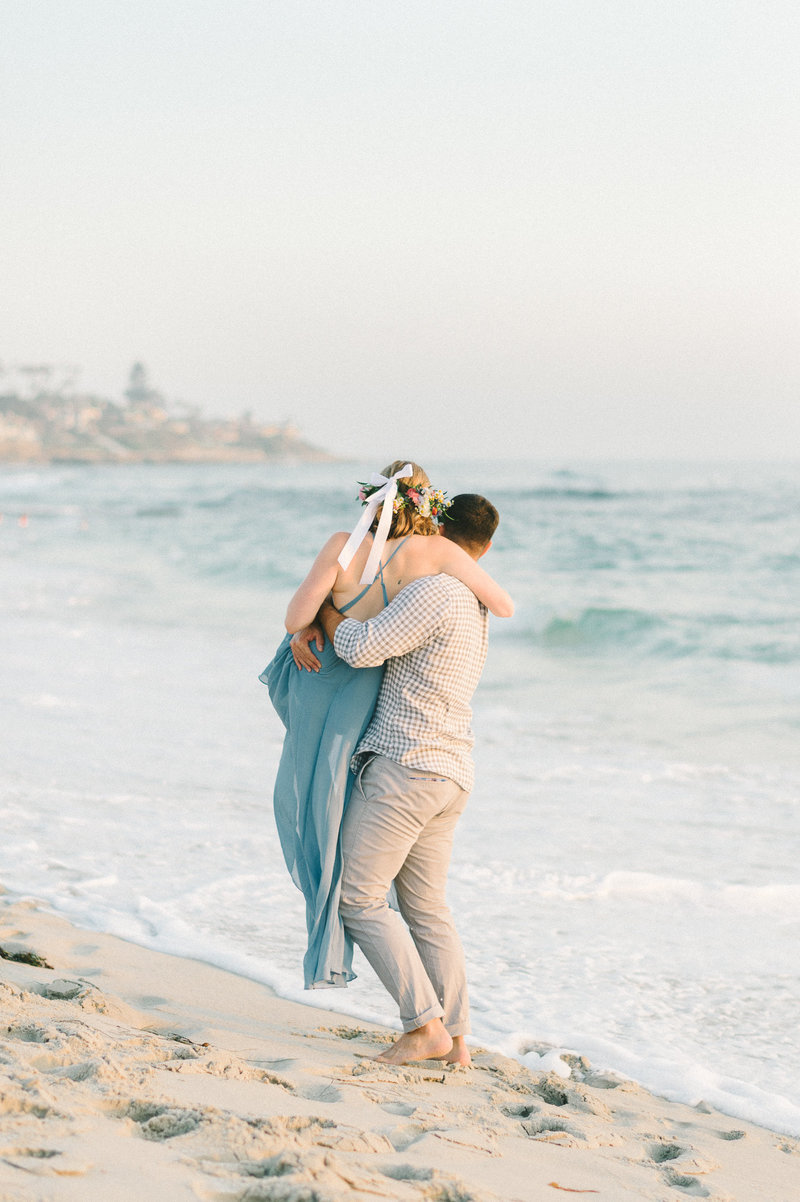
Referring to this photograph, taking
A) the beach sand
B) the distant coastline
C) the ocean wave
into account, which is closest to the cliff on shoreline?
the distant coastline

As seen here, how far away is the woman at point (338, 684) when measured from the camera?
124 inches

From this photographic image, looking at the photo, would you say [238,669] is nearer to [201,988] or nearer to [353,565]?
[201,988]

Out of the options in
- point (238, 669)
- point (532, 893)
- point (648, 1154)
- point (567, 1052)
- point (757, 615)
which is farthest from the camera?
point (757, 615)

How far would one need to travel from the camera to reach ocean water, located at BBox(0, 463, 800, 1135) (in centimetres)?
390

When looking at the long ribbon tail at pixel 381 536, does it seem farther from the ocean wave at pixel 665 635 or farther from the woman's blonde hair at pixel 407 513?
the ocean wave at pixel 665 635

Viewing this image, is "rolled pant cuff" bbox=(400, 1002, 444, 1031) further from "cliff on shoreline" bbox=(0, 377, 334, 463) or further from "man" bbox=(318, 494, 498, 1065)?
"cliff on shoreline" bbox=(0, 377, 334, 463)

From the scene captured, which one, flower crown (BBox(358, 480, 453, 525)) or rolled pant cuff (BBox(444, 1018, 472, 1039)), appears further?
rolled pant cuff (BBox(444, 1018, 472, 1039))

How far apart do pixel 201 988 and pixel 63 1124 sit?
1.74m

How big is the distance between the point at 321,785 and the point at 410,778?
10.4 inches

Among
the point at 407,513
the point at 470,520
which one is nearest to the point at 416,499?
the point at 407,513

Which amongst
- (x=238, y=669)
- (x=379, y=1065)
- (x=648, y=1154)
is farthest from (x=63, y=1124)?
(x=238, y=669)

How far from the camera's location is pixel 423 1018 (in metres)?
3.15

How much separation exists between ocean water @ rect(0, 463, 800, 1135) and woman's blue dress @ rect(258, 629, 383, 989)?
2.58ft

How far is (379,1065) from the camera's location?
122 inches
